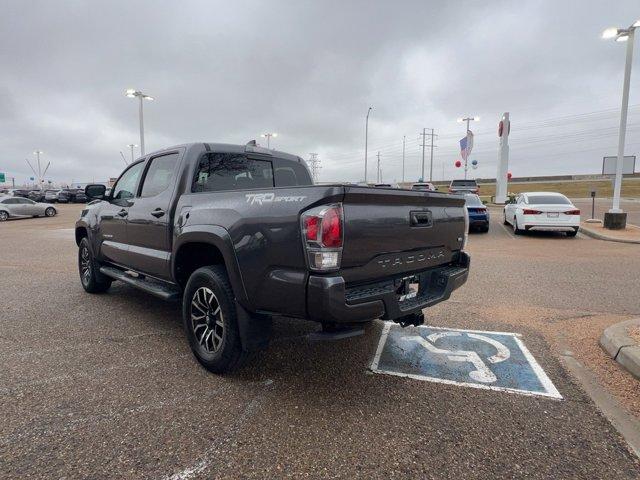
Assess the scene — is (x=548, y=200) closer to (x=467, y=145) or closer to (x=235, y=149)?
(x=235, y=149)

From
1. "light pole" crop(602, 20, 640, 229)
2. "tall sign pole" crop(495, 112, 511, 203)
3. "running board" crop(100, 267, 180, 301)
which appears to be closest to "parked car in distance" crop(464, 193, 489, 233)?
"light pole" crop(602, 20, 640, 229)

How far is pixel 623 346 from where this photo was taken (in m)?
3.75

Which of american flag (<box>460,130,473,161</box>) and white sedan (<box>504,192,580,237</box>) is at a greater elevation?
american flag (<box>460,130,473,161</box>)

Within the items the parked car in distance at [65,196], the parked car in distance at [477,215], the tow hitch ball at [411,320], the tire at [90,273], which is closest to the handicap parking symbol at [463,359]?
the tow hitch ball at [411,320]

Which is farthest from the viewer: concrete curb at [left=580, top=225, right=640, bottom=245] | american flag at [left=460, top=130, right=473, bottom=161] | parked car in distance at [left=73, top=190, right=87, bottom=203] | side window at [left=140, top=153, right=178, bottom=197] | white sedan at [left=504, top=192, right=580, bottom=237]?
american flag at [left=460, top=130, right=473, bottom=161]

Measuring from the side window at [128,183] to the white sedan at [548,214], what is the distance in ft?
37.4

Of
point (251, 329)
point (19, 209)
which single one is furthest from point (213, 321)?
point (19, 209)

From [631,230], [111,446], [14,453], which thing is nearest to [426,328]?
[111,446]

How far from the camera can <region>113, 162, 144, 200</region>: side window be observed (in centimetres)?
495

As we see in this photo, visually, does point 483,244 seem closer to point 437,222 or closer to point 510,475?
point 437,222

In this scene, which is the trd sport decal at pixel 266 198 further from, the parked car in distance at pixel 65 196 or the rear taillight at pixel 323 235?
the parked car in distance at pixel 65 196

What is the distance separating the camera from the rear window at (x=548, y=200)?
41.6 ft

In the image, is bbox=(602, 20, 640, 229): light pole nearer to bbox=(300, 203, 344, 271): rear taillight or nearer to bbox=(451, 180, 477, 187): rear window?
bbox=(451, 180, 477, 187): rear window

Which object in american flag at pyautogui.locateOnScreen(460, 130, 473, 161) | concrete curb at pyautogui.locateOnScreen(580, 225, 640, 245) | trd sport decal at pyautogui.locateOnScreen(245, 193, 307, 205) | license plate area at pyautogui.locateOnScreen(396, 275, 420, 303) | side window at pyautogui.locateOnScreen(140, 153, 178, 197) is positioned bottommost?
concrete curb at pyautogui.locateOnScreen(580, 225, 640, 245)
